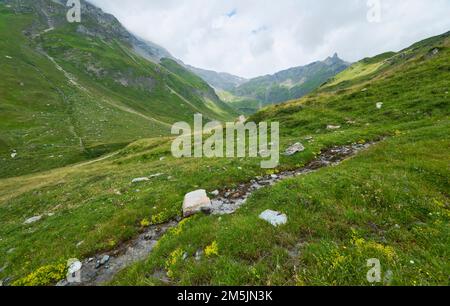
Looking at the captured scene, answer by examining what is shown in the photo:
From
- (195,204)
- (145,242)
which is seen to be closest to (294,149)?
(195,204)

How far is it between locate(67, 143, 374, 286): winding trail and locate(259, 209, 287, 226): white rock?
2401 millimetres

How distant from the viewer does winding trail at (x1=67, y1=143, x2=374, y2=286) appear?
400 inches

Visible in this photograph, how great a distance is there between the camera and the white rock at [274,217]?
10.1 m

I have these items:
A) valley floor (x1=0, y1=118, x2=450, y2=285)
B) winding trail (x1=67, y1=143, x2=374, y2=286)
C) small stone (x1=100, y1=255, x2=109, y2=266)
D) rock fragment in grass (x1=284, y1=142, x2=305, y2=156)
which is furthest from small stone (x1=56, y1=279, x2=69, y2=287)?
rock fragment in grass (x1=284, y1=142, x2=305, y2=156)

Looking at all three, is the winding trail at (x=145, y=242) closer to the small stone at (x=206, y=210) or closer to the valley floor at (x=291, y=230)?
the small stone at (x=206, y=210)

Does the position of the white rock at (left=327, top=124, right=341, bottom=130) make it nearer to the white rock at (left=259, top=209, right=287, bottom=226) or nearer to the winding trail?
the winding trail

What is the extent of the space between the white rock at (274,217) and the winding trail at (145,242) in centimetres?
240

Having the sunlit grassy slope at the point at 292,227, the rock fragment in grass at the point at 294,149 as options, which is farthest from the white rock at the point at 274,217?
the rock fragment in grass at the point at 294,149

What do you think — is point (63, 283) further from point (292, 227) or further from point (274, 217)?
point (292, 227)

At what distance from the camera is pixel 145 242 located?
38.9 feet
